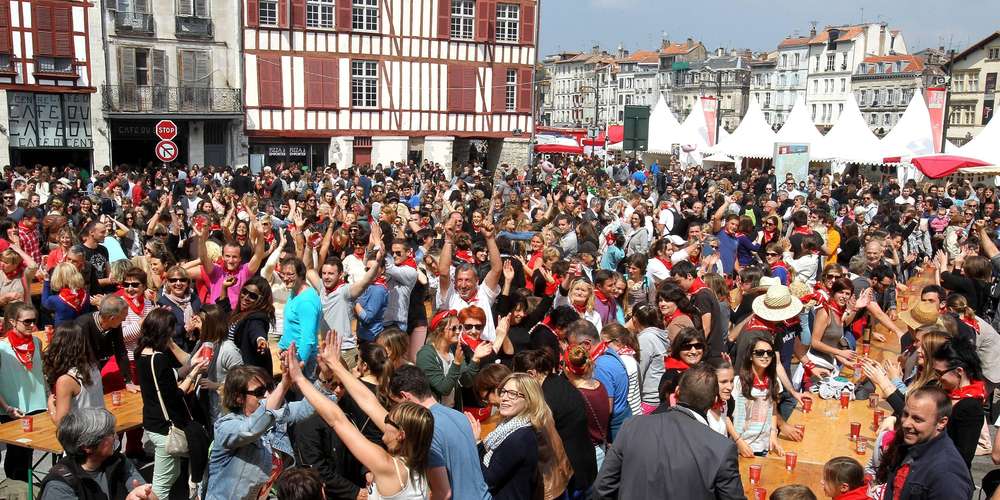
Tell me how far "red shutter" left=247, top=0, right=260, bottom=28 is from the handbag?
84.7ft

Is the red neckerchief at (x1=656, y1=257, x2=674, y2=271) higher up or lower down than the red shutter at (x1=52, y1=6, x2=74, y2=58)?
lower down

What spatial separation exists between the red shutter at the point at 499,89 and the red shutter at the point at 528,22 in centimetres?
143

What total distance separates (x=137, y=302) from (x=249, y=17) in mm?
24060

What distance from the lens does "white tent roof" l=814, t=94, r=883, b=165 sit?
27594 mm

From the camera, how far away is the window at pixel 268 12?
2930 cm

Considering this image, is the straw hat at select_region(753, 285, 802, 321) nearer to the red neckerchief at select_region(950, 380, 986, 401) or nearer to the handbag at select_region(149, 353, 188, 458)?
the red neckerchief at select_region(950, 380, 986, 401)

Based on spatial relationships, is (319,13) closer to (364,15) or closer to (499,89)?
(364,15)

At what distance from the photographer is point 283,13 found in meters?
29.4

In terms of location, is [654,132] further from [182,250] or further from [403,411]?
[403,411]

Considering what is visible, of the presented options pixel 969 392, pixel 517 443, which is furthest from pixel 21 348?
pixel 969 392

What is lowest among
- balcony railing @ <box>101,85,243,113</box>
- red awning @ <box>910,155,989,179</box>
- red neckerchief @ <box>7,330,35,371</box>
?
red neckerchief @ <box>7,330,35,371</box>

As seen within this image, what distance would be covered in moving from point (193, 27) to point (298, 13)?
3.44 metres

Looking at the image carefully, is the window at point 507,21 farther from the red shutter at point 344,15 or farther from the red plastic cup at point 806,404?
the red plastic cup at point 806,404

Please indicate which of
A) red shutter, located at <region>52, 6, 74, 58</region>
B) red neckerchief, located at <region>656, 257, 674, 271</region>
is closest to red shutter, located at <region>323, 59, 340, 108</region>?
red shutter, located at <region>52, 6, 74, 58</region>
